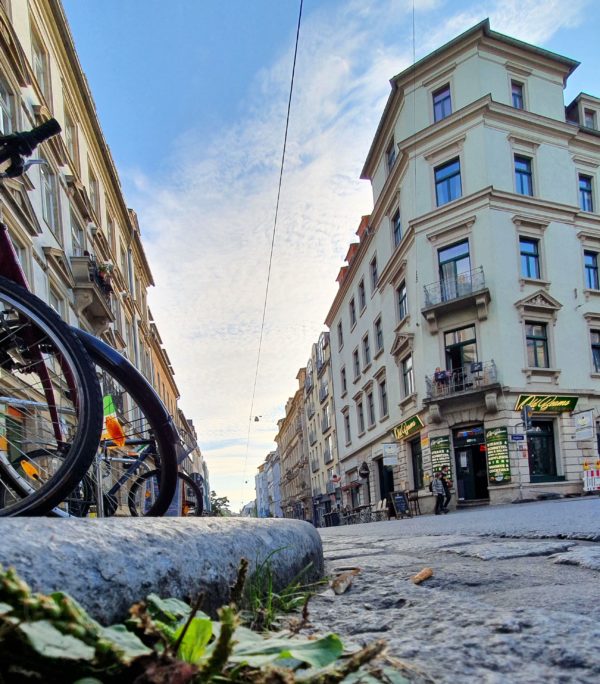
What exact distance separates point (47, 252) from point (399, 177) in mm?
15766

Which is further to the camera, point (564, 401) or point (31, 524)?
point (564, 401)

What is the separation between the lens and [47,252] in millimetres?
10781

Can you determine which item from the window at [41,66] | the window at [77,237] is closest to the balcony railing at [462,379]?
the window at [77,237]

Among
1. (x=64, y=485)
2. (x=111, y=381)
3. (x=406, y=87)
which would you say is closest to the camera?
(x=64, y=485)

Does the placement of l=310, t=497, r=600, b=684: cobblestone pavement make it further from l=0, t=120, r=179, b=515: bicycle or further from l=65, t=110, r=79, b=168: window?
l=65, t=110, r=79, b=168: window

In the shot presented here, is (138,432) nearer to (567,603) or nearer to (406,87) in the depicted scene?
(567,603)

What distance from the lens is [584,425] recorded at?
711 inches

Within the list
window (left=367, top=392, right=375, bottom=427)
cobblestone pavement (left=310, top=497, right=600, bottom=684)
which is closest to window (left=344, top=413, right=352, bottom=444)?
window (left=367, top=392, right=375, bottom=427)

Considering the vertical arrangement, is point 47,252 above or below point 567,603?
above

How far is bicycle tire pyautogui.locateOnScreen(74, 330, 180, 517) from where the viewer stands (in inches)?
75.4

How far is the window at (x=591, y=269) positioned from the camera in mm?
20672

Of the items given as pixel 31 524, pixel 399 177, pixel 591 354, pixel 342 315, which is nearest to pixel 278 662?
pixel 31 524

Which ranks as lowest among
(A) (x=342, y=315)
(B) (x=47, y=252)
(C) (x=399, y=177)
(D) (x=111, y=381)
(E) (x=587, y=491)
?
(E) (x=587, y=491)

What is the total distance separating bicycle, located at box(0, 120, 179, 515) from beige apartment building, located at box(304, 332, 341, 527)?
107 feet
